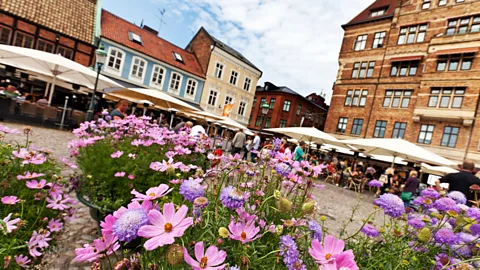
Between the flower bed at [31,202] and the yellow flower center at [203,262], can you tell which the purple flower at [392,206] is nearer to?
the yellow flower center at [203,262]

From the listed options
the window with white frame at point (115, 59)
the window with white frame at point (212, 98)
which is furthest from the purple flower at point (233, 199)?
A: the window with white frame at point (212, 98)

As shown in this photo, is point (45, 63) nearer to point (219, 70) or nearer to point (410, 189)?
point (410, 189)

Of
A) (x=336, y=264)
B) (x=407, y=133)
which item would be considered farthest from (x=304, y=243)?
(x=407, y=133)

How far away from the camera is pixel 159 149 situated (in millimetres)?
2965

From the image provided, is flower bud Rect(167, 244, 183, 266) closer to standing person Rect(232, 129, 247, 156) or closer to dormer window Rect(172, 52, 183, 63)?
standing person Rect(232, 129, 247, 156)

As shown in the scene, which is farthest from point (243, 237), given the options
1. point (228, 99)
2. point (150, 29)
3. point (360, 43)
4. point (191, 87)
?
point (150, 29)

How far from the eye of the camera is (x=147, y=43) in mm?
20906

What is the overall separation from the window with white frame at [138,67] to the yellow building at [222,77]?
605 centimetres

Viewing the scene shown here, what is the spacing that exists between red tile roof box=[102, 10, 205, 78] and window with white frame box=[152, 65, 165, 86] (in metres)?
0.74

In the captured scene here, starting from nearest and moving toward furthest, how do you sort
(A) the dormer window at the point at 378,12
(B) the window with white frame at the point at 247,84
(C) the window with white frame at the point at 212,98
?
(A) the dormer window at the point at 378,12 → (C) the window with white frame at the point at 212,98 → (B) the window with white frame at the point at 247,84

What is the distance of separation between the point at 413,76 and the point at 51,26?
25210 mm

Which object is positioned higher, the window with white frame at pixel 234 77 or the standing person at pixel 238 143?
the window with white frame at pixel 234 77

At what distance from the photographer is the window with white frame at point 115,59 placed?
689 inches

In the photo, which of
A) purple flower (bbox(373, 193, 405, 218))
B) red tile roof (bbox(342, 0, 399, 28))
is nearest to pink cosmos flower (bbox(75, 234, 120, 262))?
purple flower (bbox(373, 193, 405, 218))
